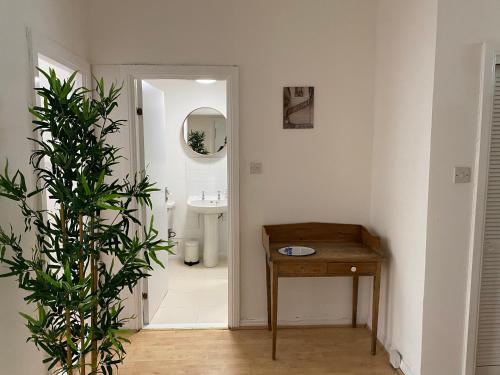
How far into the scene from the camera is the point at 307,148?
10.1ft

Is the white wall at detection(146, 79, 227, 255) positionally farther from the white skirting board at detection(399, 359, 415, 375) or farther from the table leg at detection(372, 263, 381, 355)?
the white skirting board at detection(399, 359, 415, 375)

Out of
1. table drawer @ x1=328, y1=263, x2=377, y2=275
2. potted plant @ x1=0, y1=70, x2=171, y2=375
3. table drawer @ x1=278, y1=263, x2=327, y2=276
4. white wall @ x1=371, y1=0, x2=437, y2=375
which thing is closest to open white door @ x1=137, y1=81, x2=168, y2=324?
table drawer @ x1=278, y1=263, x2=327, y2=276

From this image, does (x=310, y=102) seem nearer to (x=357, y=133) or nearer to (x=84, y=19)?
(x=357, y=133)

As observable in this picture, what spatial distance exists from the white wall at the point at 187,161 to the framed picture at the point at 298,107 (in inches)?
75.1

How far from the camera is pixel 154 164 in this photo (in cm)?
333

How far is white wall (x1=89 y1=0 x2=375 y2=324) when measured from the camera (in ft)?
9.57

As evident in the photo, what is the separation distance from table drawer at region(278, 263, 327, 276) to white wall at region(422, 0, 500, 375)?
0.68 metres

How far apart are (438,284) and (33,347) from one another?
2289mm

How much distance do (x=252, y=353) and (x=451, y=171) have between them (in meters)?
1.83

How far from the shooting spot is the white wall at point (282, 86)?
9.57 ft

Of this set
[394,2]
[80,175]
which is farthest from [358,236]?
[80,175]

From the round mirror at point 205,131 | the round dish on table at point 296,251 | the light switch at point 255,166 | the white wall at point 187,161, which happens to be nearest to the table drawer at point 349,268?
the round dish on table at point 296,251

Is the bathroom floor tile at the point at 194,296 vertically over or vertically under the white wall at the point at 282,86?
under

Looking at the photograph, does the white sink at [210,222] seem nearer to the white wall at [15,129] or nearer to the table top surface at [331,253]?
the table top surface at [331,253]
